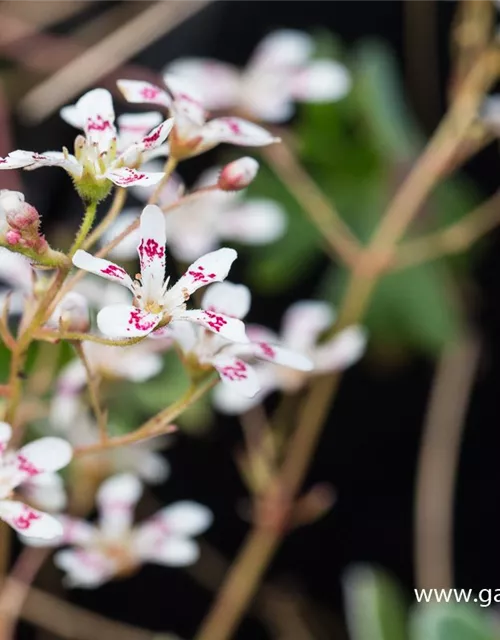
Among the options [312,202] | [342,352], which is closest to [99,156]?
[342,352]

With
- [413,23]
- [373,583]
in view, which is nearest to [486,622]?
[373,583]

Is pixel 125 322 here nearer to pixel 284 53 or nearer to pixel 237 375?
pixel 237 375

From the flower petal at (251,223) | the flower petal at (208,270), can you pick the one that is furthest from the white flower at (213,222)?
the flower petal at (208,270)

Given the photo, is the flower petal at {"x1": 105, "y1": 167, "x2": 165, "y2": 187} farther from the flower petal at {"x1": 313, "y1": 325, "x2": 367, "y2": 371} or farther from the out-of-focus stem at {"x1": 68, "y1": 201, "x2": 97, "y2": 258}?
the flower petal at {"x1": 313, "y1": 325, "x2": 367, "y2": 371}

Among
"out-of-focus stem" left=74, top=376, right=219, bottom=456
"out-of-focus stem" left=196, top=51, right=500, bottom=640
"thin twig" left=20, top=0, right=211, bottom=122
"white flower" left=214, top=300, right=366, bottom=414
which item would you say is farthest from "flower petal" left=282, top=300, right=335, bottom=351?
"thin twig" left=20, top=0, right=211, bottom=122

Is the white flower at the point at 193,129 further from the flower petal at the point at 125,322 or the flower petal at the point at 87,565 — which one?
the flower petal at the point at 87,565
